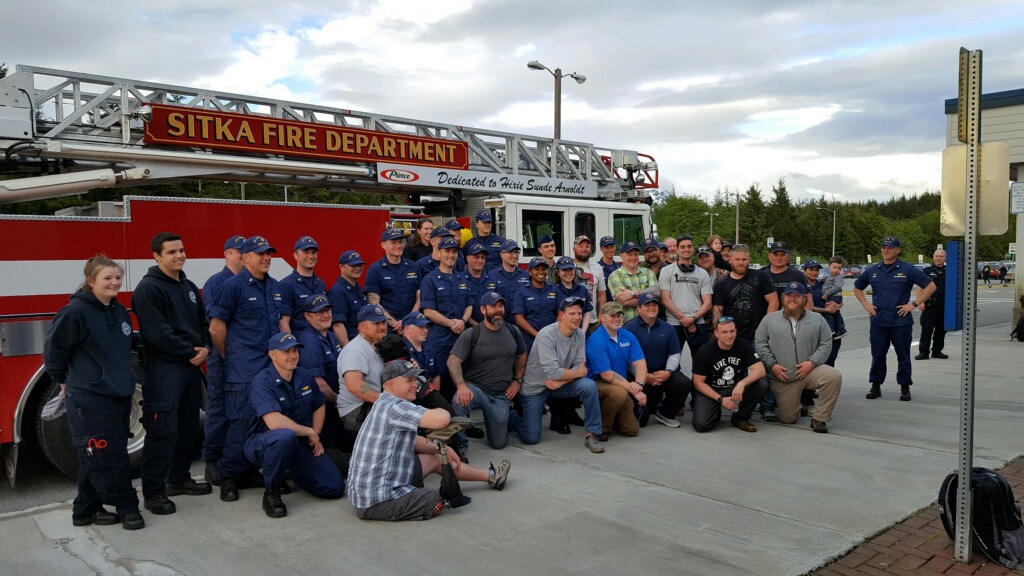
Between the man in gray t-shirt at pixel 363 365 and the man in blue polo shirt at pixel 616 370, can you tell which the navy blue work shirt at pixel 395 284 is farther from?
the man in blue polo shirt at pixel 616 370

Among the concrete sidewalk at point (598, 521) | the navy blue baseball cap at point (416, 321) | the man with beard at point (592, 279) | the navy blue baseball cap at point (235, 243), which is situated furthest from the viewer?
the man with beard at point (592, 279)

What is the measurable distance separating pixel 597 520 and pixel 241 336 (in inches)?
112

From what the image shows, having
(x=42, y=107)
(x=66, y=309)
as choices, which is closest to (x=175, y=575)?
(x=66, y=309)

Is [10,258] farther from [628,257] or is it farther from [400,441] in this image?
[628,257]

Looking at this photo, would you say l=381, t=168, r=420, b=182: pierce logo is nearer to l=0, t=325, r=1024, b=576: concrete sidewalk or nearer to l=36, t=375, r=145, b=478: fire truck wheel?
l=0, t=325, r=1024, b=576: concrete sidewalk

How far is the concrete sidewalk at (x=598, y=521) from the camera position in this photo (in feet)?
13.1

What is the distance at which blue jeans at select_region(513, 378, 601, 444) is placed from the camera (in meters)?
6.50

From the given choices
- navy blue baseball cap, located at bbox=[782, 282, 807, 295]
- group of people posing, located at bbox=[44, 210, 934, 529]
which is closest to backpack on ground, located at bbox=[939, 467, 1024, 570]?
group of people posing, located at bbox=[44, 210, 934, 529]

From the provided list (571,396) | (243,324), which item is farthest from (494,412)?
(243,324)

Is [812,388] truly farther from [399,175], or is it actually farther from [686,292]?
[399,175]

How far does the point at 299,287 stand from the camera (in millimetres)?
5918

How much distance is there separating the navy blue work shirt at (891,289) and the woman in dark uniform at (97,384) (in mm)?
8000

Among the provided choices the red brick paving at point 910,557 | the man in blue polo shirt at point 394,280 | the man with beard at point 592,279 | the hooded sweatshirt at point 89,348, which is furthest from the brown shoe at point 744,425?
the hooded sweatshirt at point 89,348

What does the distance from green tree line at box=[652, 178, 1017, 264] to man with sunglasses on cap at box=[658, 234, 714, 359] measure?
6013 centimetres
